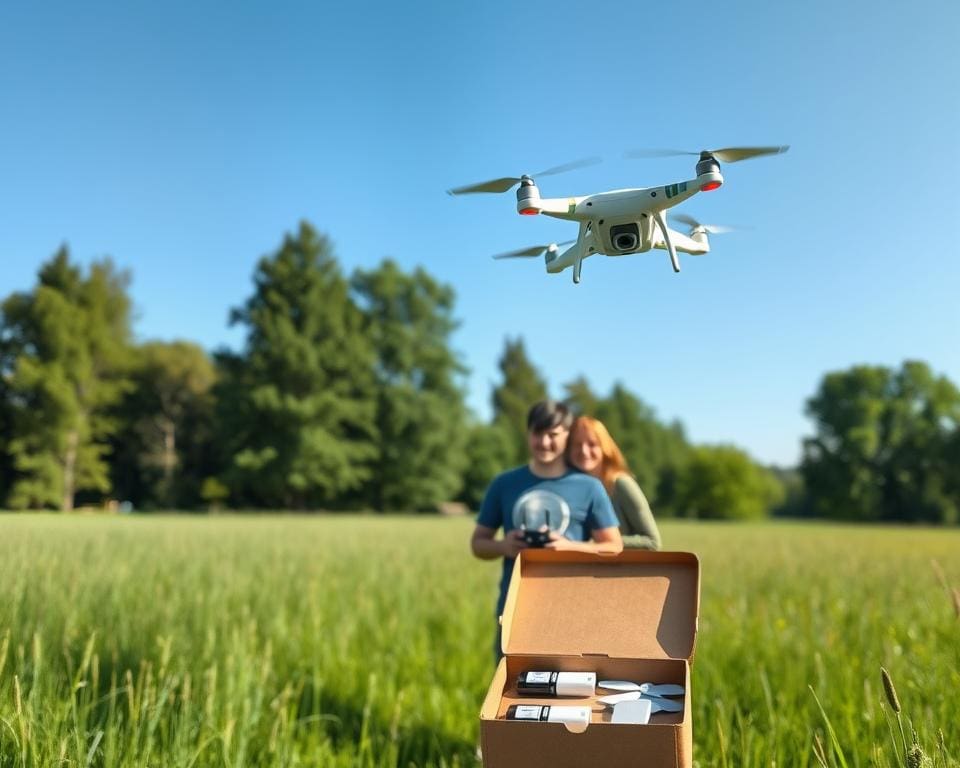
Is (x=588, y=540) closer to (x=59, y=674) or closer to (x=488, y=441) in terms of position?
(x=59, y=674)

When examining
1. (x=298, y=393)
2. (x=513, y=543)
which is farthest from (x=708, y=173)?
(x=298, y=393)

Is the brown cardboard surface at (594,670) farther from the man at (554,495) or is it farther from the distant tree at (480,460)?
the distant tree at (480,460)

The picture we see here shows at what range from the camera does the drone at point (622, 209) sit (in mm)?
1124

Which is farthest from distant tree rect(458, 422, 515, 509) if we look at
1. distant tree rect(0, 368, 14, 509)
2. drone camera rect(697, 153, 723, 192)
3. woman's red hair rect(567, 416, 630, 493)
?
drone camera rect(697, 153, 723, 192)

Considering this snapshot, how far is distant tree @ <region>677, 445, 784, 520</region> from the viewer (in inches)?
2827

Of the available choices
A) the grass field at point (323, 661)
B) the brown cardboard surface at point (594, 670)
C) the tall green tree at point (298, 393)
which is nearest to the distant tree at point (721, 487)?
the tall green tree at point (298, 393)

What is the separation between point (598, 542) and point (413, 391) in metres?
53.2

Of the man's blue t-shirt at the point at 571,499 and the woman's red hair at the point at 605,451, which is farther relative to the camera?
the woman's red hair at the point at 605,451

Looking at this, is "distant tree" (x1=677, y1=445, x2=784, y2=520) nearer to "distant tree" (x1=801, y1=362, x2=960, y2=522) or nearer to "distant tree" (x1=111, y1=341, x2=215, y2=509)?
"distant tree" (x1=801, y1=362, x2=960, y2=522)

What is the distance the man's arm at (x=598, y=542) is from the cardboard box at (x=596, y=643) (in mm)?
593

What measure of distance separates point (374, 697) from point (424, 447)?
1981 inches

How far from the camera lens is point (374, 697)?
5.10m

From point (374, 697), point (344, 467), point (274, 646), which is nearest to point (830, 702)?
point (374, 697)

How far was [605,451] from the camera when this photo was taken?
381cm
